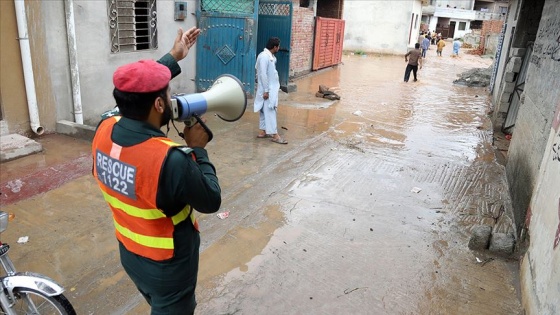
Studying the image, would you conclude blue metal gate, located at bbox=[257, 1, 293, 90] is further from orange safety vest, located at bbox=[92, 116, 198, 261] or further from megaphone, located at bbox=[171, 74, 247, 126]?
orange safety vest, located at bbox=[92, 116, 198, 261]

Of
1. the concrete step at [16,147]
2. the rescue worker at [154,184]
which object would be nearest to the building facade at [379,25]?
the concrete step at [16,147]

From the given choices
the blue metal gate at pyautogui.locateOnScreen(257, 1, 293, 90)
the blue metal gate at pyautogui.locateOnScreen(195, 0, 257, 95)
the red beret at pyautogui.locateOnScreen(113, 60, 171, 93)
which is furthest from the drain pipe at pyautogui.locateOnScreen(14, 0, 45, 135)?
the blue metal gate at pyautogui.locateOnScreen(257, 1, 293, 90)

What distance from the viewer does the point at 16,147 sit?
5336mm

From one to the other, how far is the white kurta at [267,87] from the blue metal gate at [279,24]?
413 centimetres

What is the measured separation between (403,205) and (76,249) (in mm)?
3493

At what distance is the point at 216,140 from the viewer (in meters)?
A: 6.73

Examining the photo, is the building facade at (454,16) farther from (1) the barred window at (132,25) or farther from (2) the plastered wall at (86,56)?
(2) the plastered wall at (86,56)

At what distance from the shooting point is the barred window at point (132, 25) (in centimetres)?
687

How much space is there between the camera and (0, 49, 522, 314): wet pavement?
3217 mm

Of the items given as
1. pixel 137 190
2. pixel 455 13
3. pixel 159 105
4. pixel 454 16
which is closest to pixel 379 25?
pixel 454 16

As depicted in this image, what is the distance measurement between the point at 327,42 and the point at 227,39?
7759 mm

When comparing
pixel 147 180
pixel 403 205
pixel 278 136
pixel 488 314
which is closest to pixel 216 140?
pixel 278 136

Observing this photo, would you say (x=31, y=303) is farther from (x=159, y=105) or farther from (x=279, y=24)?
(x=279, y=24)

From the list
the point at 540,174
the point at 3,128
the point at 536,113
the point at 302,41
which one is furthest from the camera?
the point at 302,41
